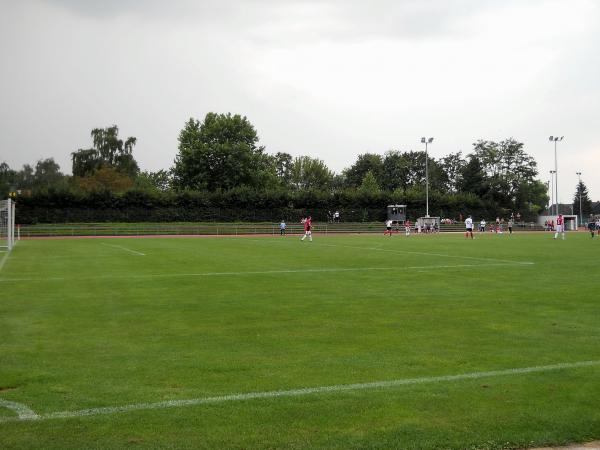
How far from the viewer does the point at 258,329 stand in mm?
8891

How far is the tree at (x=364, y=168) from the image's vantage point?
Answer: 115688 mm

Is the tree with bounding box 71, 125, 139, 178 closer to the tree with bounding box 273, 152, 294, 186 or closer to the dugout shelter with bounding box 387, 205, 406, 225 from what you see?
the tree with bounding box 273, 152, 294, 186

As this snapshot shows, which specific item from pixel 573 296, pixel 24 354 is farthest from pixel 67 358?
pixel 573 296

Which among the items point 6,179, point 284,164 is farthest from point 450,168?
point 6,179

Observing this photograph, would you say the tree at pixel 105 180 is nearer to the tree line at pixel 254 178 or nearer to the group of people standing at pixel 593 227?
the tree line at pixel 254 178

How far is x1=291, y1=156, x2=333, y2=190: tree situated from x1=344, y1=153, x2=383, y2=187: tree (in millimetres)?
4727

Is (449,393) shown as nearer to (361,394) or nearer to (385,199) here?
(361,394)

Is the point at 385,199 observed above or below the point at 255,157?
below

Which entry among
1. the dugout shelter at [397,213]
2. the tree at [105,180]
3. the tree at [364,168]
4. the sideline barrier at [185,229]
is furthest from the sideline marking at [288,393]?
the tree at [364,168]

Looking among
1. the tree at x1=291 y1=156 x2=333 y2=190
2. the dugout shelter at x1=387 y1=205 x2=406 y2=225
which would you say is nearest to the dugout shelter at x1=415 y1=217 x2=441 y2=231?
the dugout shelter at x1=387 y1=205 x2=406 y2=225

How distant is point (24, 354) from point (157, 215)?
64210 millimetres

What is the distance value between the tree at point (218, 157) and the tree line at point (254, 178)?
141 millimetres

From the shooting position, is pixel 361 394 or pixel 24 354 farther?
pixel 24 354

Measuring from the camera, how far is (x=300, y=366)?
6629 mm
